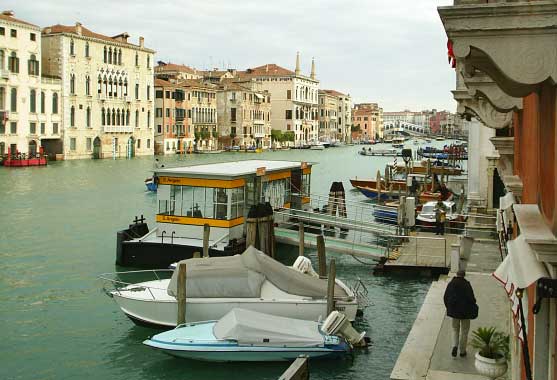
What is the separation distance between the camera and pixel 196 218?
14414mm

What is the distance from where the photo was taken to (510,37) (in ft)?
8.41

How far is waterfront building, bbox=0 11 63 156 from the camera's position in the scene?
46344mm

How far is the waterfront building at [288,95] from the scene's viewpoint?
87562mm

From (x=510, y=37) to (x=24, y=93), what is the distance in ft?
161

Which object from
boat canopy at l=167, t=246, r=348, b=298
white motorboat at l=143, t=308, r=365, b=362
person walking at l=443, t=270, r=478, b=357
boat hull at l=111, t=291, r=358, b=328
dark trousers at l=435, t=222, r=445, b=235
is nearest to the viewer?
person walking at l=443, t=270, r=478, b=357

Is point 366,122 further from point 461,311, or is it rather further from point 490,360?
point 490,360

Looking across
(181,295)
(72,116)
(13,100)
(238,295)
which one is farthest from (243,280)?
(72,116)

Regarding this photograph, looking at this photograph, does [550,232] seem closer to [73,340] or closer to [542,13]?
[542,13]

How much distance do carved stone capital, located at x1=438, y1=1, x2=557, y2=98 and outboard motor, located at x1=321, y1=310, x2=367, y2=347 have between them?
22.0 feet

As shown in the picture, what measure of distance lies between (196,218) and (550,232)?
39.3 feet

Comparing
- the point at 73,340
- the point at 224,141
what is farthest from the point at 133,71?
the point at 73,340

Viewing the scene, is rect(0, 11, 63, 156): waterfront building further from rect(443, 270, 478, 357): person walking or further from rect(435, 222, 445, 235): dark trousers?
rect(443, 270, 478, 357): person walking

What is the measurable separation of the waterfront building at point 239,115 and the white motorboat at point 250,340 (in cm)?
6501

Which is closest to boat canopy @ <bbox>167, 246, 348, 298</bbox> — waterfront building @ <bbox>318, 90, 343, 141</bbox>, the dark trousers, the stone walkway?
the stone walkway
